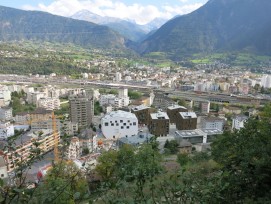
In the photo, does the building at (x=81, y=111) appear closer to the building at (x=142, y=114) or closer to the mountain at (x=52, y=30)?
the building at (x=142, y=114)

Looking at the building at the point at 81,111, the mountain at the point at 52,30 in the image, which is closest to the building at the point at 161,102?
the building at the point at 81,111

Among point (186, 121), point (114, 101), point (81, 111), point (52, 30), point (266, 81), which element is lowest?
point (114, 101)

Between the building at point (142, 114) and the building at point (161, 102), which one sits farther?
the building at point (161, 102)

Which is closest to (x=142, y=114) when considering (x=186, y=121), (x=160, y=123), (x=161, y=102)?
(x=160, y=123)

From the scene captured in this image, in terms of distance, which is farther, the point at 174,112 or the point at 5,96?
the point at 5,96

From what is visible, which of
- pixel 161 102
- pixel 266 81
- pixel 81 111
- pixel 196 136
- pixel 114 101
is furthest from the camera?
pixel 266 81

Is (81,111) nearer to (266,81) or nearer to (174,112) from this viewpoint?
(174,112)
